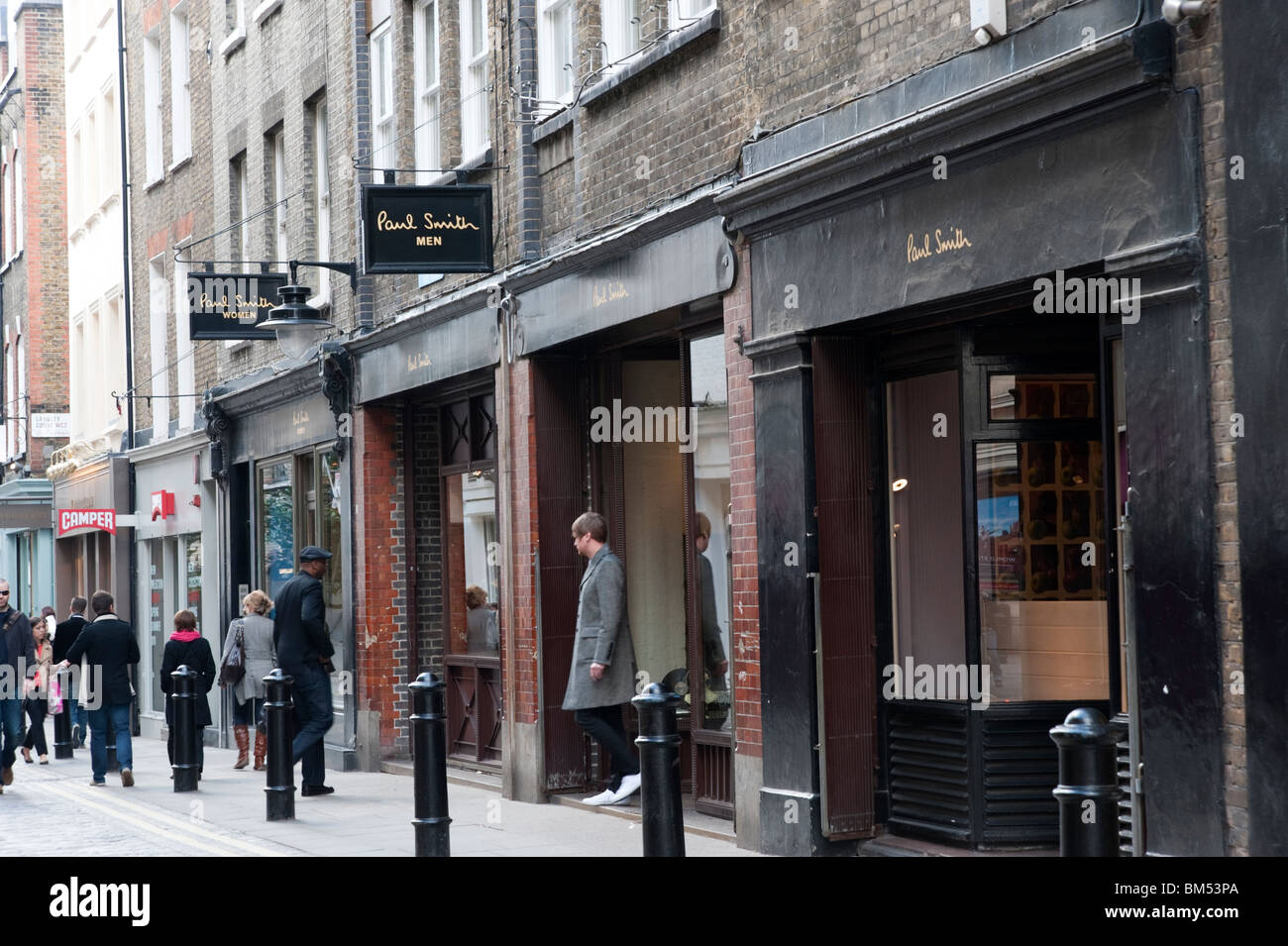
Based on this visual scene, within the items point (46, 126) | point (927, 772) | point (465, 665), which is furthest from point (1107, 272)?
point (46, 126)

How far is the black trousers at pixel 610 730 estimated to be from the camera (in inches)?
493

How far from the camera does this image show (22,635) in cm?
1736

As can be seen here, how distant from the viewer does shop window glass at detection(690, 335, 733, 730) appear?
39.9 feet

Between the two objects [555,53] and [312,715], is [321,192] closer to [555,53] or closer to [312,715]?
[555,53]

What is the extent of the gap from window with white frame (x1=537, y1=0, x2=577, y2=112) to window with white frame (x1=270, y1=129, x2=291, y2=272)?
732cm

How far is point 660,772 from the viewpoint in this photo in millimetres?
8094

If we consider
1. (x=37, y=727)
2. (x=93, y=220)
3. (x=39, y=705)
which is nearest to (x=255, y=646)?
(x=39, y=705)

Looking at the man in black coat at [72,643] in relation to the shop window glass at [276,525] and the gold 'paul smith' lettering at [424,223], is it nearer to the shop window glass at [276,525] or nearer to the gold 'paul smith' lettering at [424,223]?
the shop window glass at [276,525]

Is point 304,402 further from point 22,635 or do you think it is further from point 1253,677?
point 1253,677

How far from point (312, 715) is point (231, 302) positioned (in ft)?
20.2

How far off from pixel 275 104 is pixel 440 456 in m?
5.76

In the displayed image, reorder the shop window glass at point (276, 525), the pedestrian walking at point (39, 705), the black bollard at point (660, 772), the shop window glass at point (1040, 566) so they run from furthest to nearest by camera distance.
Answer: the shop window glass at point (276, 525) → the pedestrian walking at point (39, 705) → the shop window glass at point (1040, 566) → the black bollard at point (660, 772)

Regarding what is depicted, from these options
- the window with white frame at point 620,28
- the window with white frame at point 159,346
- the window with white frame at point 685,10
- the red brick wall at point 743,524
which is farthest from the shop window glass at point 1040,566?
the window with white frame at point 159,346

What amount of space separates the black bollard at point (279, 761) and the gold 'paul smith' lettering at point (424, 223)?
3527mm
